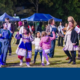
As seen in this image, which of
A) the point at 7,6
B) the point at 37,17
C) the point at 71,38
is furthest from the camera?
the point at 7,6

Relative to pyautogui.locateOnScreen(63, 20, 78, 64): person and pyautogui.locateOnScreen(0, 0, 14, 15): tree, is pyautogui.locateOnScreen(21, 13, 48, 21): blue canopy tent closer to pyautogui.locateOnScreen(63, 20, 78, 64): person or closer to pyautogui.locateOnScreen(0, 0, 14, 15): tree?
pyautogui.locateOnScreen(63, 20, 78, 64): person

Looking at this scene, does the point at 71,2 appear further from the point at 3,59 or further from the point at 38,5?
the point at 3,59

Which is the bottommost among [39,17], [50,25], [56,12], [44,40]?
[44,40]

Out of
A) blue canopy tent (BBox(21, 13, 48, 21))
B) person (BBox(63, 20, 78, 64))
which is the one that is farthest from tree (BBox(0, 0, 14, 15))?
person (BBox(63, 20, 78, 64))

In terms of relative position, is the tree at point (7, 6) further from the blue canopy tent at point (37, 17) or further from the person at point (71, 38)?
the person at point (71, 38)

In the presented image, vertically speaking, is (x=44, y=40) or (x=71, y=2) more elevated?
(x=71, y=2)

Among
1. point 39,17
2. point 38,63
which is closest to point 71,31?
point 38,63

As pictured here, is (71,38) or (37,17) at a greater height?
(37,17)

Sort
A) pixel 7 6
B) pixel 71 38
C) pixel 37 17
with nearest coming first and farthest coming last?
pixel 71 38
pixel 37 17
pixel 7 6

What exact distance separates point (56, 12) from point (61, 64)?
31.6 metres

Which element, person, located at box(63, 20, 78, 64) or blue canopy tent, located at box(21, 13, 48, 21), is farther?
blue canopy tent, located at box(21, 13, 48, 21)

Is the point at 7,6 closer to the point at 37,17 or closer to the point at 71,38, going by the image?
the point at 37,17

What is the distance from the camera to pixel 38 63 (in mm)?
7559

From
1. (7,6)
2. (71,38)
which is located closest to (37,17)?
(71,38)
